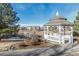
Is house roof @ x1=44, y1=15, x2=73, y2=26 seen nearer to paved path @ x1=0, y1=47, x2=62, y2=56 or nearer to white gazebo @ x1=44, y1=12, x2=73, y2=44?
white gazebo @ x1=44, y1=12, x2=73, y2=44

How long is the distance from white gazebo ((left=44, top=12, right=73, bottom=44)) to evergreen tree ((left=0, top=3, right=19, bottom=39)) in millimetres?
308

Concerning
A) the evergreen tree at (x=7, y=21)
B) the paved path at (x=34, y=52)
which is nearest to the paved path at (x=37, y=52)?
the paved path at (x=34, y=52)

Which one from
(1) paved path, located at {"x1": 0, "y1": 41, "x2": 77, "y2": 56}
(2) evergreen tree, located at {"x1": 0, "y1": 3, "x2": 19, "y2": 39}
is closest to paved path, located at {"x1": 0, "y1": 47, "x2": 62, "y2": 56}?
(1) paved path, located at {"x1": 0, "y1": 41, "x2": 77, "y2": 56}

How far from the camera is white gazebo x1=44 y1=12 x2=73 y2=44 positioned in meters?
2.74

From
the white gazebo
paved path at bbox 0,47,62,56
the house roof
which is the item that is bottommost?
paved path at bbox 0,47,62,56

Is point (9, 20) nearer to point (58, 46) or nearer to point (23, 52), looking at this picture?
point (23, 52)

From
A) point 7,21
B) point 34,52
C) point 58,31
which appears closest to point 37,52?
point 34,52

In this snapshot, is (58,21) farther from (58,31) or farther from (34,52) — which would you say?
(34,52)

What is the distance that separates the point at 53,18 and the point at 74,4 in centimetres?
24

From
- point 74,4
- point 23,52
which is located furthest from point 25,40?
point 74,4

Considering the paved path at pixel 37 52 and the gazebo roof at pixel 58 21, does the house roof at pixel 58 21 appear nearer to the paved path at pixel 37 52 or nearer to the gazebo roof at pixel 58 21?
the gazebo roof at pixel 58 21

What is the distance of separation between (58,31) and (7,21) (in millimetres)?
509

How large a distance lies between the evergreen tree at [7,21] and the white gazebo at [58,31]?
308 mm

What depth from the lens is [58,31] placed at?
2.75 m
